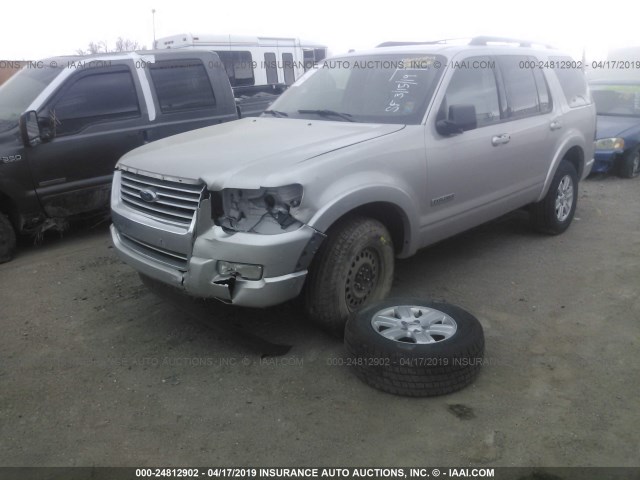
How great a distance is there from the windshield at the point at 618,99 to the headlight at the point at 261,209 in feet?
27.0

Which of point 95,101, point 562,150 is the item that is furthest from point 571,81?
point 95,101

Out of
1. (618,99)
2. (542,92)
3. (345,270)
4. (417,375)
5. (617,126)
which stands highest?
(542,92)

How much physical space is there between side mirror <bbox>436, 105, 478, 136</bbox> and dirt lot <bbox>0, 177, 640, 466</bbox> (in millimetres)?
1284

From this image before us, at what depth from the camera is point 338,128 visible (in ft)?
13.1

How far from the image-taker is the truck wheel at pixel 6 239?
17.9 ft

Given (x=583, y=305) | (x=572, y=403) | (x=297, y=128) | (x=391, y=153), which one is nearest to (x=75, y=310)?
(x=297, y=128)

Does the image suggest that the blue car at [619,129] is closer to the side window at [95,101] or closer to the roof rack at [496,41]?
the roof rack at [496,41]

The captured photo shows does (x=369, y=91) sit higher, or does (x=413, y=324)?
(x=369, y=91)

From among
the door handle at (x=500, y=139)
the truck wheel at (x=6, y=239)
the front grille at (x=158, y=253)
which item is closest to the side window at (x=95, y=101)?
the truck wheel at (x=6, y=239)

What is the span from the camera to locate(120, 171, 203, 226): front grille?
3.34m

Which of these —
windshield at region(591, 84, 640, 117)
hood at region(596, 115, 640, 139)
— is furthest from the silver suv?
windshield at region(591, 84, 640, 117)

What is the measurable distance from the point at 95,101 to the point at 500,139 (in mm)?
3979

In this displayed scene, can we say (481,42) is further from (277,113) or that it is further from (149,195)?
(149,195)

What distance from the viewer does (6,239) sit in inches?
215
